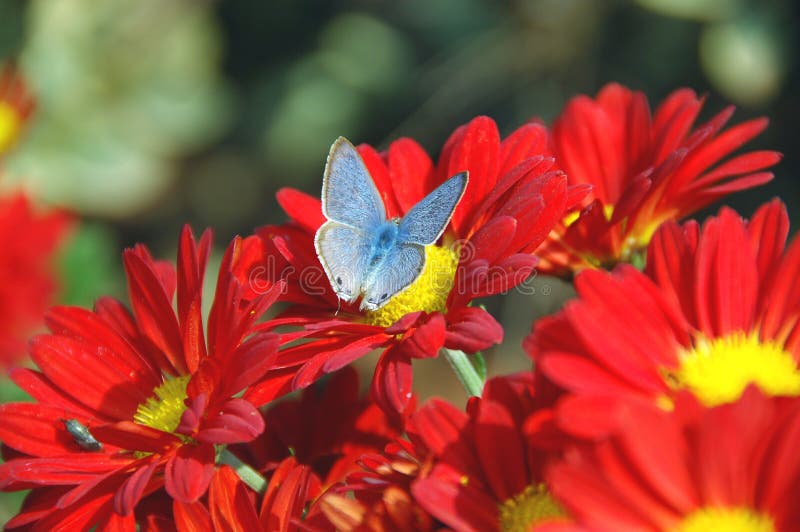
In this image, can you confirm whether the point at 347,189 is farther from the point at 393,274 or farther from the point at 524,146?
the point at 524,146

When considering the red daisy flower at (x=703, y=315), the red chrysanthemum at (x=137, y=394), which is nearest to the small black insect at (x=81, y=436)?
the red chrysanthemum at (x=137, y=394)

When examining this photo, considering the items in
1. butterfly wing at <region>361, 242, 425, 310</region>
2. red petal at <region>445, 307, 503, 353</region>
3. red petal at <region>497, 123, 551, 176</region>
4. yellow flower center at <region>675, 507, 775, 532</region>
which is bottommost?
yellow flower center at <region>675, 507, 775, 532</region>

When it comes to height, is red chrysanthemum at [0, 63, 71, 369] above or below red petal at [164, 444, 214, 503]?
above

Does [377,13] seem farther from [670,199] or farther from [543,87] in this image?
[670,199]

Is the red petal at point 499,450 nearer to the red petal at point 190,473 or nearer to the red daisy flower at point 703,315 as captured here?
the red daisy flower at point 703,315

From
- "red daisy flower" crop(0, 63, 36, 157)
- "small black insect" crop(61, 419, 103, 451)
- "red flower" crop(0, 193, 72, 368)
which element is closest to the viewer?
"small black insect" crop(61, 419, 103, 451)

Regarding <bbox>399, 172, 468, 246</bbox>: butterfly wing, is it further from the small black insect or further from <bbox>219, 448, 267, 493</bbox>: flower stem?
the small black insect

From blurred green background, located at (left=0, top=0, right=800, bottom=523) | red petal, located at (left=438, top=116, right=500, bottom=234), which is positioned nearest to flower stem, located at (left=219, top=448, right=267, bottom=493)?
red petal, located at (left=438, top=116, right=500, bottom=234)
